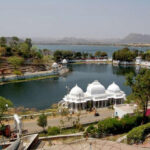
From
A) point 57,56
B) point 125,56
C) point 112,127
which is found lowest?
point 112,127

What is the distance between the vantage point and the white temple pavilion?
31734 mm

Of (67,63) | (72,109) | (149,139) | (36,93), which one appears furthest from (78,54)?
(149,139)

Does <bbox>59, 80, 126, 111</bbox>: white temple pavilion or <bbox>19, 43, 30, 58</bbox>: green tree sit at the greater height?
<bbox>19, 43, 30, 58</bbox>: green tree

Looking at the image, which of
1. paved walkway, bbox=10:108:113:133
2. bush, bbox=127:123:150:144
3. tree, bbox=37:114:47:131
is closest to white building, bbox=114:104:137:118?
paved walkway, bbox=10:108:113:133

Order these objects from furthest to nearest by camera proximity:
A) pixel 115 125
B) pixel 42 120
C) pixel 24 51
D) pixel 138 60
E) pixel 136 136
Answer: pixel 138 60
pixel 24 51
pixel 42 120
pixel 115 125
pixel 136 136

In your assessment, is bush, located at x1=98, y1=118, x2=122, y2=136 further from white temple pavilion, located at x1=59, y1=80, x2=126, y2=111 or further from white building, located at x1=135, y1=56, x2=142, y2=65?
white building, located at x1=135, y1=56, x2=142, y2=65

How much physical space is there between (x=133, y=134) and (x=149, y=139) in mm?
1983

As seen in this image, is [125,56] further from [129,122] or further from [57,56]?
[129,122]

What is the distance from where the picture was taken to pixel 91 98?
32.4 m

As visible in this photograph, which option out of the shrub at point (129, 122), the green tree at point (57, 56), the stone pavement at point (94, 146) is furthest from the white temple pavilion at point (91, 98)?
the green tree at point (57, 56)

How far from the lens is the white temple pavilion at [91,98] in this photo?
3173 centimetres

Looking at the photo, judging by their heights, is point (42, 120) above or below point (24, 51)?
below

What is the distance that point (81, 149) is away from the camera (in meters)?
13.6

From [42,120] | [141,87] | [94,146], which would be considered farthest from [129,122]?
[42,120]
